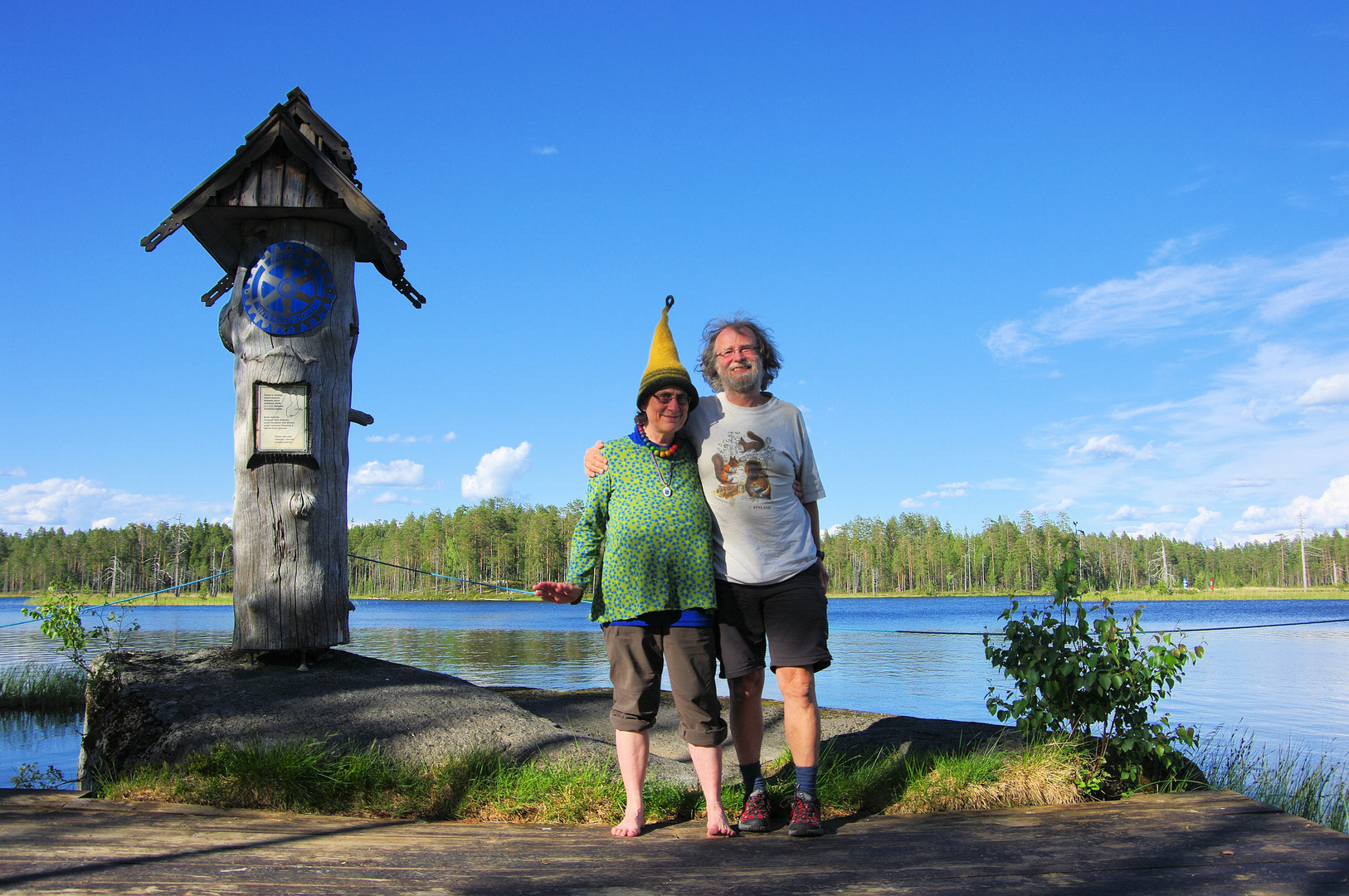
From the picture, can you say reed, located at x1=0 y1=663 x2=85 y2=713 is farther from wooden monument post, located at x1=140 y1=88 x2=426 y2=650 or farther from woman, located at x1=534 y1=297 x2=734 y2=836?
woman, located at x1=534 y1=297 x2=734 y2=836

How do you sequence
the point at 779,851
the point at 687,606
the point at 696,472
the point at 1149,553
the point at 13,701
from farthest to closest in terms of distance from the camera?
the point at 1149,553 < the point at 13,701 < the point at 696,472 < the point at 687,606 < the point at 779,851

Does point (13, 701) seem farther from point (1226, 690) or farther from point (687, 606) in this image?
point (1226, 690)

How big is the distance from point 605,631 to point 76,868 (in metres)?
1.89

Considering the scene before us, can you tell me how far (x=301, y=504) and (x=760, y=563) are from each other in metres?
3.11

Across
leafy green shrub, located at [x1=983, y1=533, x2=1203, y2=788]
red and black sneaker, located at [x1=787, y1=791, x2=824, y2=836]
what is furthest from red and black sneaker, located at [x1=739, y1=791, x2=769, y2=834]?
leafy green shrub, located at [x1=983, y1=533, x2=1203, y2=788]

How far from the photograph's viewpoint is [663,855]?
2.92m

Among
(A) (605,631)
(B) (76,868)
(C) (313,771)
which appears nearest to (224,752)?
(C) (313,771)

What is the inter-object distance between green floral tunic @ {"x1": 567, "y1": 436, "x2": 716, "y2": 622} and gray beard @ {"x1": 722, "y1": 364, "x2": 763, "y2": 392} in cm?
35

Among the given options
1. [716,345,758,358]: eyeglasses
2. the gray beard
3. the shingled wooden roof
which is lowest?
the gray beard

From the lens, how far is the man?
11.2ft

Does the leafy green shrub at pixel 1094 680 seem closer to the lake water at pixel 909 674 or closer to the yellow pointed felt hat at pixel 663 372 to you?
the yellow pointed felt hat at pixel 663 372

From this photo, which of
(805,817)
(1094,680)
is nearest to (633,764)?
(805,817)

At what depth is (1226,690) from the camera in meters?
12.5

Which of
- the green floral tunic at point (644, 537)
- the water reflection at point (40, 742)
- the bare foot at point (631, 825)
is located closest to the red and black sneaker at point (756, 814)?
the bare foot at point (631, 825)
